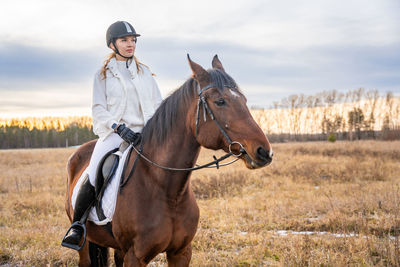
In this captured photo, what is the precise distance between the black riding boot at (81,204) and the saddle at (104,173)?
0.32 feet

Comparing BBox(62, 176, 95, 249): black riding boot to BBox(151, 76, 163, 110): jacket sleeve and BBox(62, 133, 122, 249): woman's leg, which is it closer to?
A: BBox(62, 133, 122, 249): woman's leg

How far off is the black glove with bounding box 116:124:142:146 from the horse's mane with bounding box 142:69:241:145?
0.10m

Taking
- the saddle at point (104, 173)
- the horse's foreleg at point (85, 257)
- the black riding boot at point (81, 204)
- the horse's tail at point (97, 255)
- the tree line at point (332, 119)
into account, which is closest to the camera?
the saddle at point (104, 173)

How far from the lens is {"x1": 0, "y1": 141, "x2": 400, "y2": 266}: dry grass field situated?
4.65 meters

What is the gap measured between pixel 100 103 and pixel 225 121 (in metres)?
1.65

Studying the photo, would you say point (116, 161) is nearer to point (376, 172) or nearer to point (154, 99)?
point (154, 99)

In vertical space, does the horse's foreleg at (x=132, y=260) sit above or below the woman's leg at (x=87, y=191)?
below

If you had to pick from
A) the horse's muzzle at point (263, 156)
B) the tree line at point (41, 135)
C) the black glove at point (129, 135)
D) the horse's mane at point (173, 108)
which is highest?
the horse's mane at point (173, 108)

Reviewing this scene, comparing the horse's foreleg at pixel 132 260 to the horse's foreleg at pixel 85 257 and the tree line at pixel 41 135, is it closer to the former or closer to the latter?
the horse's foreleg at pixel 85 257

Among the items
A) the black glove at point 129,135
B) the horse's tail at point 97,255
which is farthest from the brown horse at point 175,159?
the horse's tail at point 97,255

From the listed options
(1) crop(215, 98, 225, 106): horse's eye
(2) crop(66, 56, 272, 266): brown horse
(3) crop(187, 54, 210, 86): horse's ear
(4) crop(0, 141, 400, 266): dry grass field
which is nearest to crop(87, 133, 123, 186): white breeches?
(2) crop(66, 56, 272, 266): brown horse

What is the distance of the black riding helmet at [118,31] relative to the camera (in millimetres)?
3312

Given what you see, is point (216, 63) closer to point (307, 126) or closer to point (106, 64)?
point (106, 64)

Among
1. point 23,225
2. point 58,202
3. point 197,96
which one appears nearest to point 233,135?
point 197,96
